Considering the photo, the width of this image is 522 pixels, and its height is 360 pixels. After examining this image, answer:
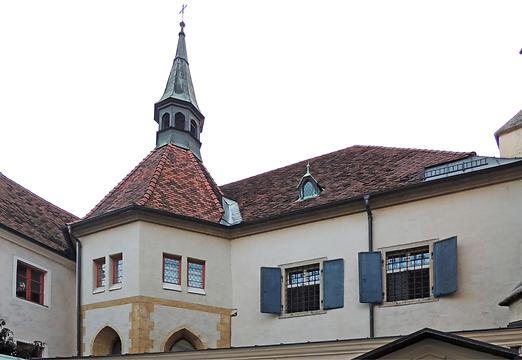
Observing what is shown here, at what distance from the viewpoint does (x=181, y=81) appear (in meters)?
29.8

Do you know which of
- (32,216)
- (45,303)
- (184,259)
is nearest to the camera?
(184,259)

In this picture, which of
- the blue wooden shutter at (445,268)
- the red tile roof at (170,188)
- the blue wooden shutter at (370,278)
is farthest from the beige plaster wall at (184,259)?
the blue wooden shutter at (445,268)

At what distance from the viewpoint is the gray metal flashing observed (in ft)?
66.0

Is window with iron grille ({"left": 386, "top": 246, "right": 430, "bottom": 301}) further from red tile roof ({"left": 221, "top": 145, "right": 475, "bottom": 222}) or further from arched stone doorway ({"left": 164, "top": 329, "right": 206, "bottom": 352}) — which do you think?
arched stone doorway ({"left": 164, "top": 329, "right": 206, "bottom": 352})

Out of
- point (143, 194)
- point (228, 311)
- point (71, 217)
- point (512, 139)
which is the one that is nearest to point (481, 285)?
point (512, 139)

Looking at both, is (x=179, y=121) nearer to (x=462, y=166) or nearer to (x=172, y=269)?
(x=172, y=269)

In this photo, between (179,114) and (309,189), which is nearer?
(309,189)

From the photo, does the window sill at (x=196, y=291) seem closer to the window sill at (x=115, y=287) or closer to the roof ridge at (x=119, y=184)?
the window sill at (x=115, y=287)

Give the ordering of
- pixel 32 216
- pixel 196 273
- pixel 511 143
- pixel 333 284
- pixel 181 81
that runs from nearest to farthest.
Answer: pixel 333 284 → pixel 196 273 → pixel 511 143 → pixel 32 216 → pixel 181 81

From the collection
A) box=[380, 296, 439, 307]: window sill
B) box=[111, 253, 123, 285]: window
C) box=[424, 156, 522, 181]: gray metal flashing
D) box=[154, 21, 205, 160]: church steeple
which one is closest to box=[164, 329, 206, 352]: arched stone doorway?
box=[111, 253, 123, 285]: window

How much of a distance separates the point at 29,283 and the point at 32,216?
270 cm

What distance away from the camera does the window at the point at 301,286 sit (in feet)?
70.8

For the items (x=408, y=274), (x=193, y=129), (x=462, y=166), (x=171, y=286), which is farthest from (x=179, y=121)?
(x=462, y=166)

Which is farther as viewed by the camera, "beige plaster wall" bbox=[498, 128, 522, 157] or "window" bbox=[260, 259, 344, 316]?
"beige plaster wall" bbox=[498, 128, 522, 157]
